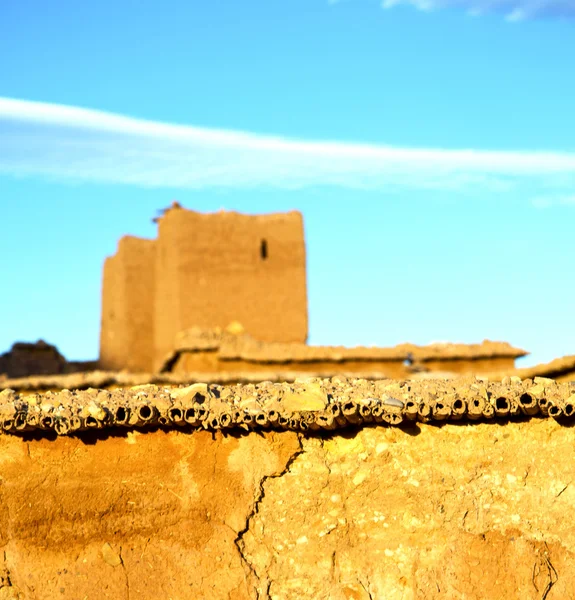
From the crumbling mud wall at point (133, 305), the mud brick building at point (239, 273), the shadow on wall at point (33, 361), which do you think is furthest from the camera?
the shadow on wall at point (33, 361)

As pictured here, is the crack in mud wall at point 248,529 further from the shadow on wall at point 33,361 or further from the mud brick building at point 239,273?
the shadow on wall at point 33,361

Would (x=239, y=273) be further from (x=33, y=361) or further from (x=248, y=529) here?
(x=248, y=529)

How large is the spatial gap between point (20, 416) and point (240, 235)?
15599mm

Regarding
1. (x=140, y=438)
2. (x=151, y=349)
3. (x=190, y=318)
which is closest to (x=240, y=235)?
(x=190, y=318)

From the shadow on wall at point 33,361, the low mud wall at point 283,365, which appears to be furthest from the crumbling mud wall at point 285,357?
the shadow on wall at point 33,361

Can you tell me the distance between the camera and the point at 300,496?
461 centimetres

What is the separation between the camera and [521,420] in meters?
4.68

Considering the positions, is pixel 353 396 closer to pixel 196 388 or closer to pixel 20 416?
pixel 196 388

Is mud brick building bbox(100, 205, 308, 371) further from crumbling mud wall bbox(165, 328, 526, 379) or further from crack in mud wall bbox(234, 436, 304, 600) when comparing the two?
crack in mud wall bbox(234, 436, 304, 600)

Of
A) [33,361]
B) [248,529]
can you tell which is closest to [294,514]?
[248,529]

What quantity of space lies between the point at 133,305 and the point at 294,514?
20.0 metres

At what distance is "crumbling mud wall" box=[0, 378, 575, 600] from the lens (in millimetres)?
4516

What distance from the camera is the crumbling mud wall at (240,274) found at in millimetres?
19766

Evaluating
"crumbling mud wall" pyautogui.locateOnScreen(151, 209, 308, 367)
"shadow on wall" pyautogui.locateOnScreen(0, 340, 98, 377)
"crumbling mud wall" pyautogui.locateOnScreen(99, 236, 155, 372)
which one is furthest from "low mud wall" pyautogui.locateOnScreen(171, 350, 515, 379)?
"shadow on wall" pyautogui.locateOnScreen(0, 340, 98, 377)
